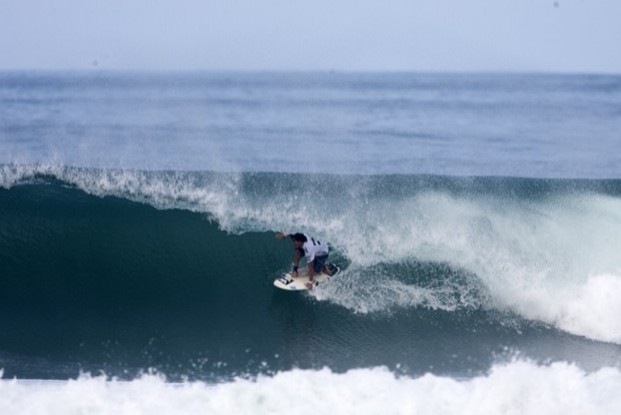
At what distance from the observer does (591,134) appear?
91.4ft

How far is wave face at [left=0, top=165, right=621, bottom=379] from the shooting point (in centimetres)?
1008

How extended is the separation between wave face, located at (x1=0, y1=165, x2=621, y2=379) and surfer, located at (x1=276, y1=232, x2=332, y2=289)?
34 cm

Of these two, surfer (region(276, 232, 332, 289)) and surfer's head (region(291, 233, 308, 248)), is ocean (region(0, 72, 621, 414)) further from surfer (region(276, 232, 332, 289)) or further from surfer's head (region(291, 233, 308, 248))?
surfer's head (region(291, 233, 308, 248))

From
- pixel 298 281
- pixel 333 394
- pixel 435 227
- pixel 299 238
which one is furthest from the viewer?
pixel 435 227

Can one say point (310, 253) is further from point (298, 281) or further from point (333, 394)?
point (333, 394)

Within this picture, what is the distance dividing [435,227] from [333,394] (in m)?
5.57

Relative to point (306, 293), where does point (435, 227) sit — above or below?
above

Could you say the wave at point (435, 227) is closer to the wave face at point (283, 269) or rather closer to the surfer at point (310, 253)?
the wave face at point (283, 269)

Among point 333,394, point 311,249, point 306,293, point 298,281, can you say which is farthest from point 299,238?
point 333,394

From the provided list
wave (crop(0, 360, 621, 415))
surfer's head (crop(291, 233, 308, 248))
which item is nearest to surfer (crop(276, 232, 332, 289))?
surfer's head (crop(291, 233, 308, 248))

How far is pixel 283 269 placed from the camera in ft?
39.7

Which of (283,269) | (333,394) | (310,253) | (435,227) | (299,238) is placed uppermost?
(299,238)

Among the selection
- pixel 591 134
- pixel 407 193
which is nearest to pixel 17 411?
pixel 407 193

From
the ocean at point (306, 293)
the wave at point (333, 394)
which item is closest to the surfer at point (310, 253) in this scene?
the ocean at point (306, 293)
